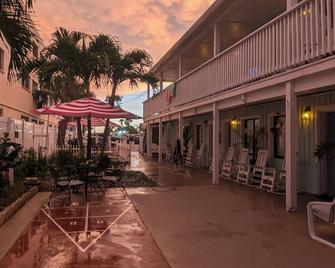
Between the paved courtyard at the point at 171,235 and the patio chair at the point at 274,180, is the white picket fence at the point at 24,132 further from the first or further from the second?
the patio chair at the point at 274,180

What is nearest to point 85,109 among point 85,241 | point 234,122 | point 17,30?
point 17,30

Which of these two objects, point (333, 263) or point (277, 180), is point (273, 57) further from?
point (333, 263)

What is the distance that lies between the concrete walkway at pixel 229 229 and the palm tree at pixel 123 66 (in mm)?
6275

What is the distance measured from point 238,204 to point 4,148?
5510 millimetres

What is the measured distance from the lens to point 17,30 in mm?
6863

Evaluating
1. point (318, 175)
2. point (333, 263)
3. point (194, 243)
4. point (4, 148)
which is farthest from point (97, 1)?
point (333, 263)

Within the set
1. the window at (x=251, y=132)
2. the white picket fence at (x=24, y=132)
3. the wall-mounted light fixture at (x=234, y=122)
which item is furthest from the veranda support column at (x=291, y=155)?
the wall-mounted light fixture at (x=234, y=122)

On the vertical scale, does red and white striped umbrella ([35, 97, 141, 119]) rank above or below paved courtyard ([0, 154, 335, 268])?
above

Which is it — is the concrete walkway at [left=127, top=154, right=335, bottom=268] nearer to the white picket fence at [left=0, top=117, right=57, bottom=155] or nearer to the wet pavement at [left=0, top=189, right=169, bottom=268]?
the wet pavement at [left=0, top=189, right=169, bottom=268]

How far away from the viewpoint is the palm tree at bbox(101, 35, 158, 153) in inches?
638

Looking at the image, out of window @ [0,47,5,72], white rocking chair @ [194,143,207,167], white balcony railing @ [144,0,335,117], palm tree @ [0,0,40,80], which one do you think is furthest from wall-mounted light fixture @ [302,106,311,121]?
window @ [0,47,5,72]

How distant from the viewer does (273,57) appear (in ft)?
30.2

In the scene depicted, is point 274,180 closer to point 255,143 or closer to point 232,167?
point 255,143

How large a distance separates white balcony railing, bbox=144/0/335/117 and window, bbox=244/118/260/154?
219cm
